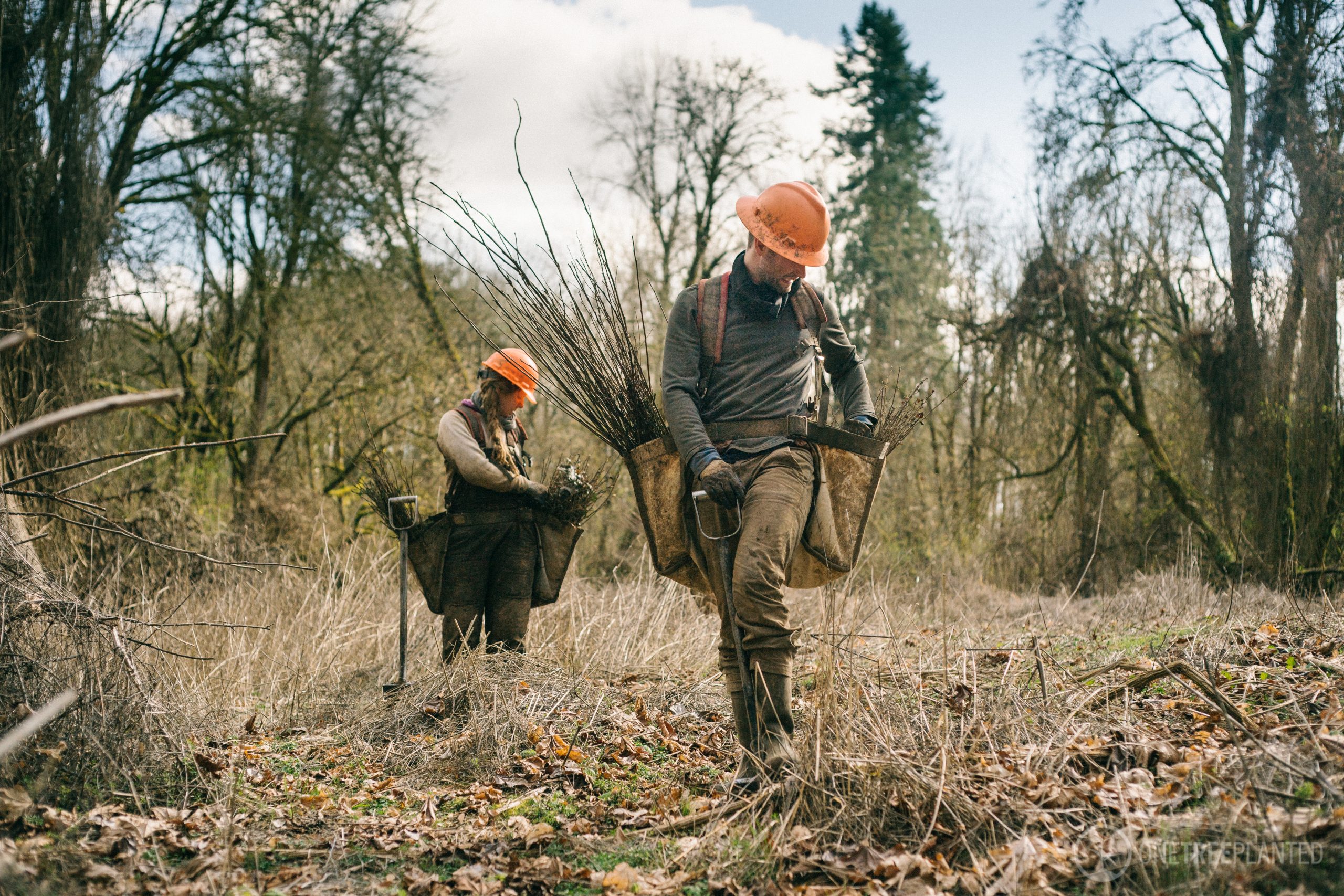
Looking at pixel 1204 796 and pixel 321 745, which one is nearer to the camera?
pixel 1204 796

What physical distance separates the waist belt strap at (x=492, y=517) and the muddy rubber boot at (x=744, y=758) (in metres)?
2.43

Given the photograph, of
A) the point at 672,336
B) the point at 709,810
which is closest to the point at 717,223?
the point at 672,336

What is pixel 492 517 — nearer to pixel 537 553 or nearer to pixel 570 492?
pixel 537 553

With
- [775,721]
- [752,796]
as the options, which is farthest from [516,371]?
[752,796]

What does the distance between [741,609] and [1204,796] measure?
5.08 ft

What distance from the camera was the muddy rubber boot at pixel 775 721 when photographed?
134 inches

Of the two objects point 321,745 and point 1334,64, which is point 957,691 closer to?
point 321,745

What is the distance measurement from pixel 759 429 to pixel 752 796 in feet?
4.47

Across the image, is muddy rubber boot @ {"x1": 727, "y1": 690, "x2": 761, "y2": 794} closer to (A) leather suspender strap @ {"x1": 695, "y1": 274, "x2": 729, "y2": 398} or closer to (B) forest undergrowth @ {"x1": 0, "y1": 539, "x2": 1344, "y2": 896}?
(B) forest undergrowth @ {"x1": 0, "y1": 539, "x2": 1344, "y2": 896}

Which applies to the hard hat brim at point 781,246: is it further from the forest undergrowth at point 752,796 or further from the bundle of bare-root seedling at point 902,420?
the forest undergrowth at point 752,796

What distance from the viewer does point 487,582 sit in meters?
5.90

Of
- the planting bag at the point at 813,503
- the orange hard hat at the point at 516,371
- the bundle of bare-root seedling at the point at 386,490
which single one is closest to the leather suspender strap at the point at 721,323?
the planting bag at the point at 813,503

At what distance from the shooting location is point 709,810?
3.34 meters

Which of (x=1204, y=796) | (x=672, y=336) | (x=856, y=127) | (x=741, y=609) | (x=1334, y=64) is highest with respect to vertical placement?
(x=856, y=127)
